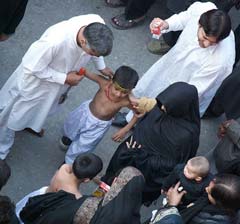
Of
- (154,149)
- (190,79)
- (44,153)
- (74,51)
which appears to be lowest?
(44,153)

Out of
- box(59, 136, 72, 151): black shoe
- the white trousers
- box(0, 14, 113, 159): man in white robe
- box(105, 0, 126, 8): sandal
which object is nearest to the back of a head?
box(0, 14, 113, 159): man in white robe

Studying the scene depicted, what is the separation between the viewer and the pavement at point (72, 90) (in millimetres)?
5172

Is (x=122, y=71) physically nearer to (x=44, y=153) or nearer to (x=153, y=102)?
(x=153, y=102)

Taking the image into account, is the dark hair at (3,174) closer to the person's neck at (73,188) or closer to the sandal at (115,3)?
the person's neck at (73,188)

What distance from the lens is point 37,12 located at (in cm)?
650

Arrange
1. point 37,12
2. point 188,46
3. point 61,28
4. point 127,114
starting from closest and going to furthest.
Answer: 1. point 61,28
2. point 188,46
3. point 127,114
4. point 37,12

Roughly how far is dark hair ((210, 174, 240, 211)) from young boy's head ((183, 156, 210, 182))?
11.4 inches

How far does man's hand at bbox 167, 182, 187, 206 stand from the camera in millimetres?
4172

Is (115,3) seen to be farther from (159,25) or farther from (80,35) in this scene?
(80,35)

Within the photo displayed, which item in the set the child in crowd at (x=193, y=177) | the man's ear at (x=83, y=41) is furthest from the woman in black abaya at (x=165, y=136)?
the man's ear at (x=83, y=41)

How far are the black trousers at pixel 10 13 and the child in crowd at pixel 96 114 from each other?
0.72m

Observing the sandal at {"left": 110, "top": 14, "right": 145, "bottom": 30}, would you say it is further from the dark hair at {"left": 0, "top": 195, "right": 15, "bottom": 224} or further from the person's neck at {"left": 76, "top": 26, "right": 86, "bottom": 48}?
the dark hair at {"left": 0, "top": 195, "right": 15, "bottom": 224}

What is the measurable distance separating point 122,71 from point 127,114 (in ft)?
3.98

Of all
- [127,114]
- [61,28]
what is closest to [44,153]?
[127,114]
